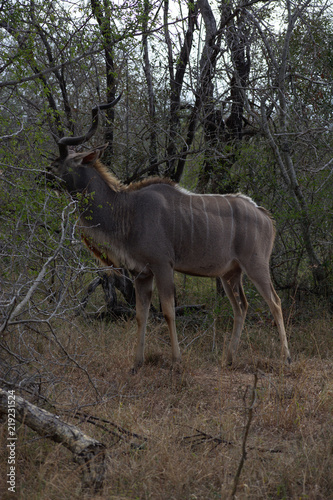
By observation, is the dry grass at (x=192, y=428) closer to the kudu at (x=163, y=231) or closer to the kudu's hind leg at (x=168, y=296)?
the kudu's hind leg at (x=168, y=296)

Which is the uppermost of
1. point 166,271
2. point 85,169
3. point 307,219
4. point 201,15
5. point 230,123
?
point 201,15

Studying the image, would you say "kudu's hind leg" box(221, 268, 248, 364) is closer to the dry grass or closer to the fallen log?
the dry grass

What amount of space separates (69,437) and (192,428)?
85 centimetres

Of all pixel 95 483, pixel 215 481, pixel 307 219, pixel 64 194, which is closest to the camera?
pixel 95 483

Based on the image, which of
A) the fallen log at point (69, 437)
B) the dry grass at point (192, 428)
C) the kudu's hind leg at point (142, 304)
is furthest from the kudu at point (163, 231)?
the fallen log at point (69, 437)

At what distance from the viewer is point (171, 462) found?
103 inches

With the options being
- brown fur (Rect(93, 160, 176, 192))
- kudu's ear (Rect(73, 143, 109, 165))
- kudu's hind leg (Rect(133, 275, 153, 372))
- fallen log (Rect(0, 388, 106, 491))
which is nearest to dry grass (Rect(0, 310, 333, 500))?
fallen log (Rect(0, 388, 106, 491))

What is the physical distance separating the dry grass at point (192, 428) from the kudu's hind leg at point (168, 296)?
0.17 metres

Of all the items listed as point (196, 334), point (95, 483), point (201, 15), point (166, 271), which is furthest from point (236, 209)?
point (95, 483)

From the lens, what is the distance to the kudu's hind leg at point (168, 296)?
4.53 meters

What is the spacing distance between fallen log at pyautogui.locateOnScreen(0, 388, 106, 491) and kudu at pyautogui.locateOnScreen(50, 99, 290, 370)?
1.96 meters

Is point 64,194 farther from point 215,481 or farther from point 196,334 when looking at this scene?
point 215,481

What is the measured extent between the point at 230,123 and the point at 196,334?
2851mm

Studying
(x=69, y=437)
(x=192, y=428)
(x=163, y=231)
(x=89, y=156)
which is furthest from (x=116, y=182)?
(x=69, y=437)
